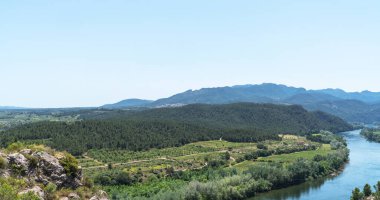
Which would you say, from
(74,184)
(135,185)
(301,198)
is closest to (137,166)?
(135,185)

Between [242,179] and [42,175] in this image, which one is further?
[242,179]

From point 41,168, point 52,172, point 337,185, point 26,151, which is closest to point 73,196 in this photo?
point 52,172

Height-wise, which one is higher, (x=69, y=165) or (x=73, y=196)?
(x=69, y=165)

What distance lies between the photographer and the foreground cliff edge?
23281 mm

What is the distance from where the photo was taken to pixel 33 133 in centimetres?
14838

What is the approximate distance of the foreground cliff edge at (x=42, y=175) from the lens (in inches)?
917

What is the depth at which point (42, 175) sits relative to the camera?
25281mm

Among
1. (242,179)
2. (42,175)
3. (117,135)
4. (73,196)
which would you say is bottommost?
(242,179)

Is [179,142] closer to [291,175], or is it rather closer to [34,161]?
[291,175]

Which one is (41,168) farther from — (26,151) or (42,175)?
(26,151)

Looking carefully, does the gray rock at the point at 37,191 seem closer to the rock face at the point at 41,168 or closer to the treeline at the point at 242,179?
the rock face at the point at 41,168

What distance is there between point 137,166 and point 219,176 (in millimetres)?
27251

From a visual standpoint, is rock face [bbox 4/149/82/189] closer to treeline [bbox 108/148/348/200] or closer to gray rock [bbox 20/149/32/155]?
gray rock [bbox 20/149/32/155]

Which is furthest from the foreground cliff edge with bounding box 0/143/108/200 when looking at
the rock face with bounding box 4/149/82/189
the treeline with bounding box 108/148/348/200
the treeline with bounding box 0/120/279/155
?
the treeline with bounding box 0/120/279/155
